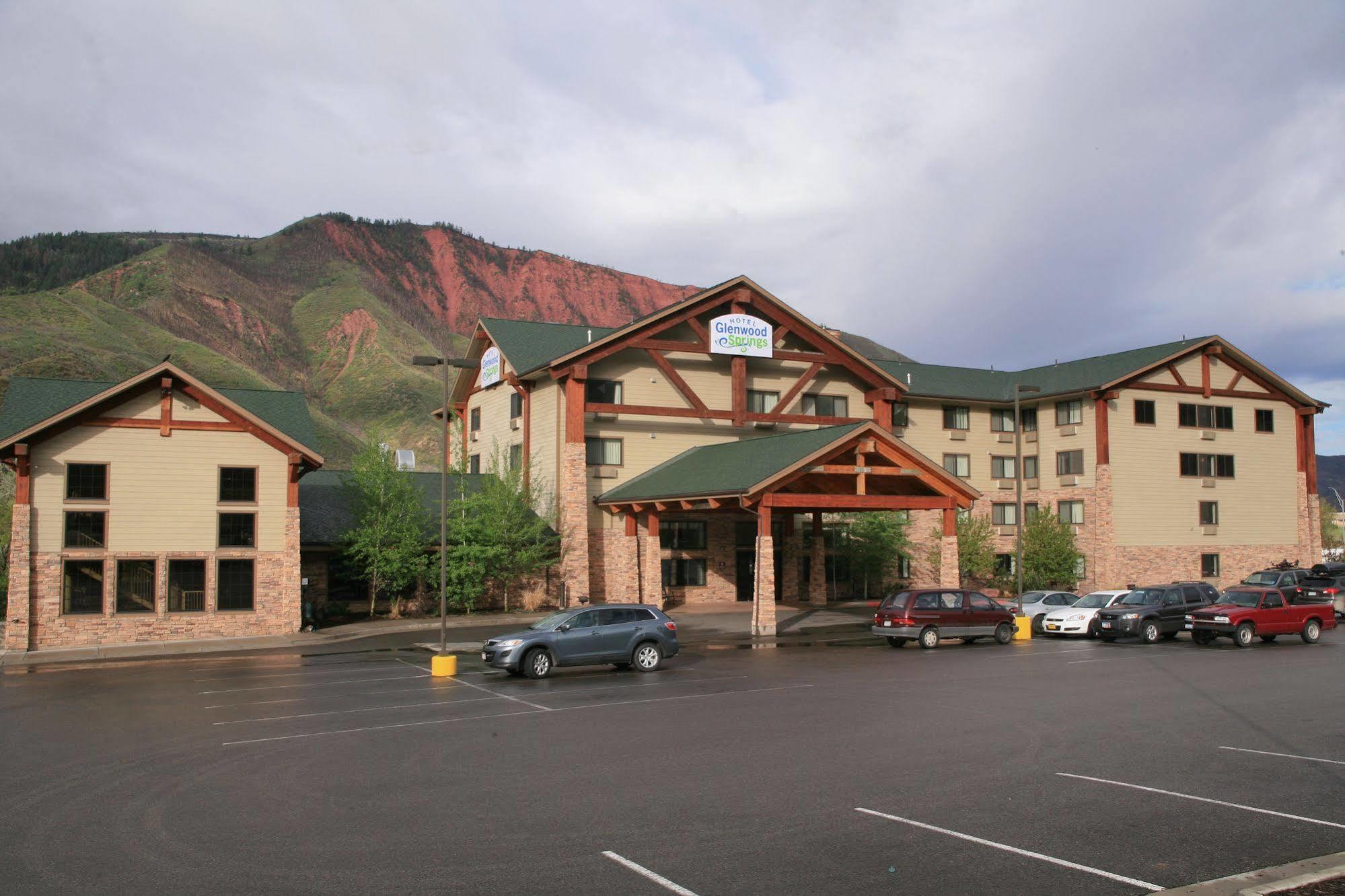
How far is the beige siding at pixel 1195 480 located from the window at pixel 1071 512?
5.98 feet

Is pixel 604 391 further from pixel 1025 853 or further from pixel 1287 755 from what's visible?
pixel 1025 853

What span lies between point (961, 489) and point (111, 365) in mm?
66304

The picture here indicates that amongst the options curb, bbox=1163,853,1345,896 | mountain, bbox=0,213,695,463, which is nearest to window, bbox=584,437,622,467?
curb, bbox=1163,853,1345,896

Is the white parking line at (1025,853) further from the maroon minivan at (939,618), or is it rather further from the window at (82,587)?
the window at (82,587)

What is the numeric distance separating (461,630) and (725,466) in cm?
1044

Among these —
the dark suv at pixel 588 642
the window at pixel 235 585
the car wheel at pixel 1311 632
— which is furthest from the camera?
the window at pixel 235 585

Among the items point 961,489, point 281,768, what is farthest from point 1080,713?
point 961,489

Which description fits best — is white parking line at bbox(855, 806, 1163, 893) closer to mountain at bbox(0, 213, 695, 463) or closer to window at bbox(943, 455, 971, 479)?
window at bbox(943, 455, 971, 479)

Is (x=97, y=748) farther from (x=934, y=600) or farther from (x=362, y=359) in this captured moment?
(x=362, y=359)

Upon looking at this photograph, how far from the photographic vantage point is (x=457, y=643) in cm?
3112

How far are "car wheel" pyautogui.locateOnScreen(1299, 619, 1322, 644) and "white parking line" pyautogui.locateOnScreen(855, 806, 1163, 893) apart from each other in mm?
24521

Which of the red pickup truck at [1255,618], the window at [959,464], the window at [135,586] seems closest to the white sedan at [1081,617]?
the red pickup truck at [1255,618]

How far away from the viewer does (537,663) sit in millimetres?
22797

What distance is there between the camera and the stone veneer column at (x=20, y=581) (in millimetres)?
30781
